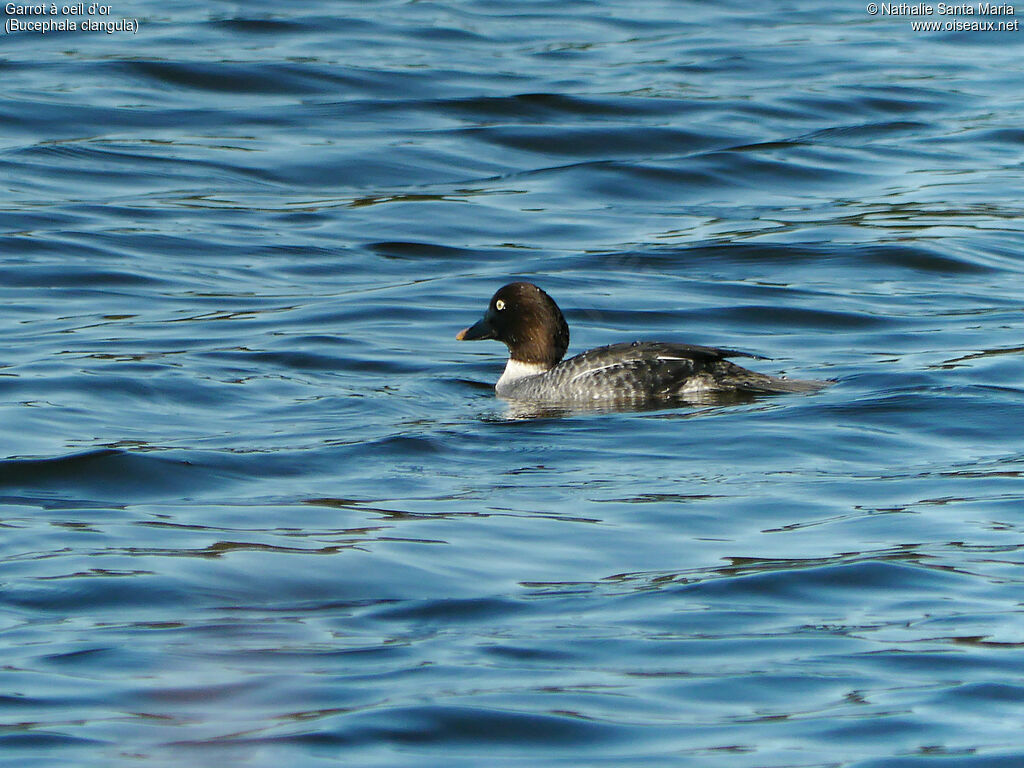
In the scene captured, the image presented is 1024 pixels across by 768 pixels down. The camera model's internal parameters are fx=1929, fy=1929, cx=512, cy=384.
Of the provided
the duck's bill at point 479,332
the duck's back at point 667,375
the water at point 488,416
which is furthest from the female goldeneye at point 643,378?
the duck's bill at point 479,332

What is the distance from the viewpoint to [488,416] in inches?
415

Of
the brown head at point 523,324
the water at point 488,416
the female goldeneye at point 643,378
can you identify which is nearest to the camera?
the water at point 488,416

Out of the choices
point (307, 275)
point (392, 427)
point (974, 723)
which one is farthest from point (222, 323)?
point (974, 723)

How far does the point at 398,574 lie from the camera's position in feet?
22.6

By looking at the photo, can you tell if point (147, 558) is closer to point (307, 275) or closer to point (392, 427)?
point (392, 427)

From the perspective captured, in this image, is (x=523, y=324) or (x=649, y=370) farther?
(x=523, y=324)

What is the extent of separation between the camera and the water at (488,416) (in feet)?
18.1

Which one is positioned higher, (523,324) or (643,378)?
(523,324)

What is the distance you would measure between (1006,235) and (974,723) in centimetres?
1074

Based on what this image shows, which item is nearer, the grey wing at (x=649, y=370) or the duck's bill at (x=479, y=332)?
the grey wing at (x=649, y=370)

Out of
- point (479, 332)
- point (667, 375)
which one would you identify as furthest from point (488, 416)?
point (479, 332)

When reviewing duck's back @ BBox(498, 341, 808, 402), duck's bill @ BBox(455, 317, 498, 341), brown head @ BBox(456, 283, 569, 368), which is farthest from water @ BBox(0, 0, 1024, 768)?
brown head @ BBox(456, 283, 569, 368)

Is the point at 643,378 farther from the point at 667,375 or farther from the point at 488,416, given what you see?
the point at 488,416

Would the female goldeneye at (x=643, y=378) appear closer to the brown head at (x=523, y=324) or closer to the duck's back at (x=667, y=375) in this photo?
the duck's back at (x=667, y=375)
